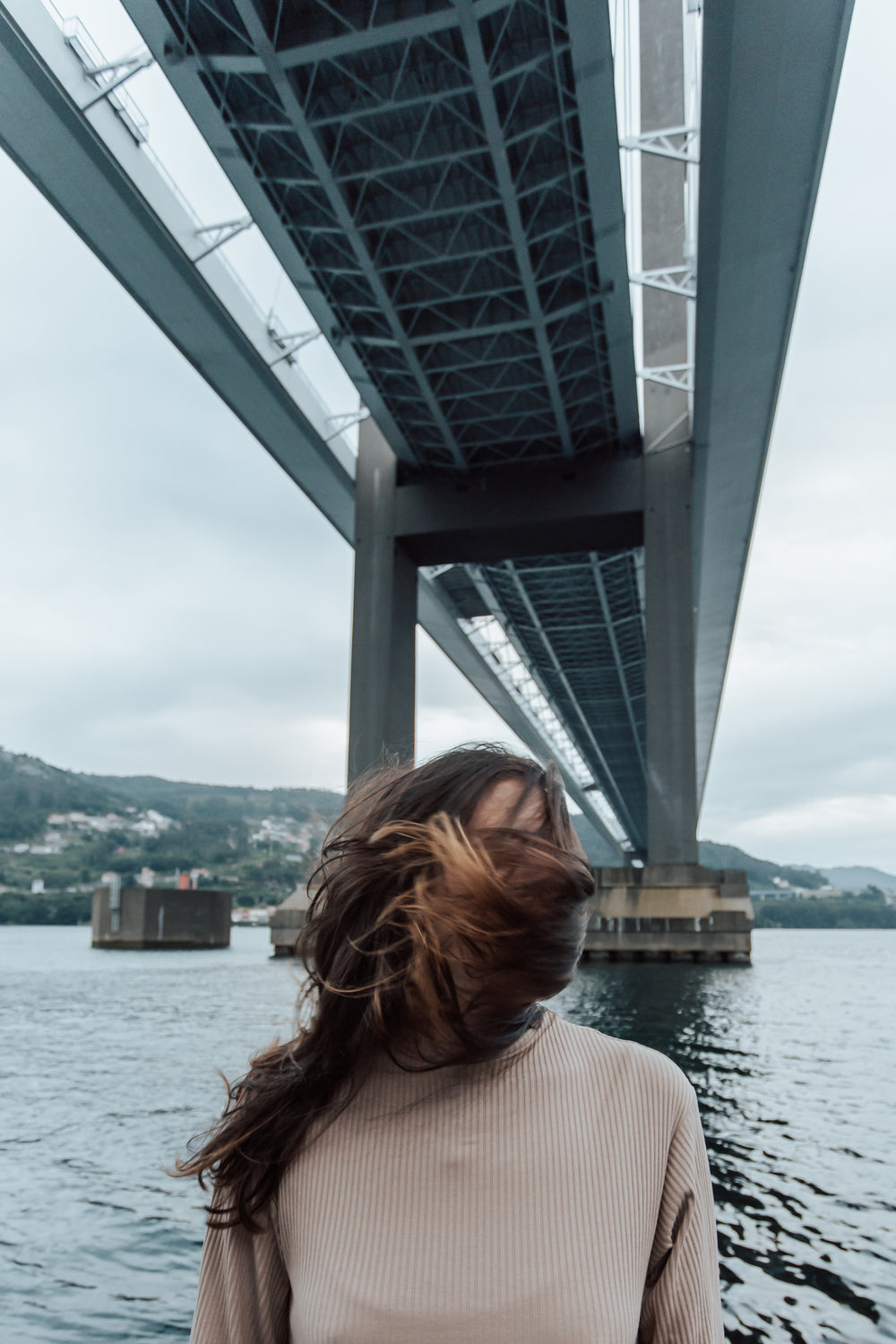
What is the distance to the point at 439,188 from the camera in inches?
746

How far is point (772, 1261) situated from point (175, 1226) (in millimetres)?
2786

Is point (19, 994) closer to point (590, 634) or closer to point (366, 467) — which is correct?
point (366, 467)

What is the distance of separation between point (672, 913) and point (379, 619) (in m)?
11.1

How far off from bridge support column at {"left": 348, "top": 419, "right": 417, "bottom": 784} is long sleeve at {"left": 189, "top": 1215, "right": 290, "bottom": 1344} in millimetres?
24957

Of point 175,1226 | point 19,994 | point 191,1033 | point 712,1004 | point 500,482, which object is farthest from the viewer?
point 500,482

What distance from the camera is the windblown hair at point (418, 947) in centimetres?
97

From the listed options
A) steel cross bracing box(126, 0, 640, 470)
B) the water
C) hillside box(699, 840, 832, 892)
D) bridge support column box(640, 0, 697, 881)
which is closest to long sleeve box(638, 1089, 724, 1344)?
the water

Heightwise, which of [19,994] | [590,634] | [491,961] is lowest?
[19,994]

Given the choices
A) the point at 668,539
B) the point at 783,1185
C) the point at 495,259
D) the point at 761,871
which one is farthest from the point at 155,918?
the point at 761,871

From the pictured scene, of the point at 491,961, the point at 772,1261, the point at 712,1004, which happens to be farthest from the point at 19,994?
the point at 491,961

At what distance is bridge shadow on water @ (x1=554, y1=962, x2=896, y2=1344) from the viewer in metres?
3.94

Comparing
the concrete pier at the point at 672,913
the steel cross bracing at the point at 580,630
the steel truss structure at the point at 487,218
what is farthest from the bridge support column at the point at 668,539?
the steel cross bracing at the point at 580,630

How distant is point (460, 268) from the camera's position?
73.6 feet

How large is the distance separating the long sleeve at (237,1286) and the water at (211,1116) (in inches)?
23.4
